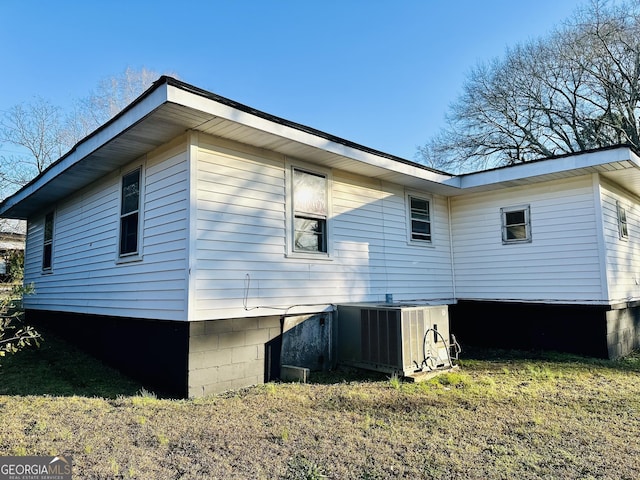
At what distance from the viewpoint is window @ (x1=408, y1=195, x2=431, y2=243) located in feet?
27.7

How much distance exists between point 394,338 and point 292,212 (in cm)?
233

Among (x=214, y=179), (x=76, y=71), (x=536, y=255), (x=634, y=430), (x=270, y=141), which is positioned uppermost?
(x=76, y=71)

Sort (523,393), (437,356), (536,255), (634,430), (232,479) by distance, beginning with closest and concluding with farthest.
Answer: (232,479)
(634,430)
(523,393)
(437,356)
(536,255)

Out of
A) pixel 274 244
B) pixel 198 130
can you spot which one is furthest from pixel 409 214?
pixel 198 130

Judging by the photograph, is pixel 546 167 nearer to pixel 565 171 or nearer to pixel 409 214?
pixel 565 171

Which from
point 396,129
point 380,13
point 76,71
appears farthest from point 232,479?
point 76,71

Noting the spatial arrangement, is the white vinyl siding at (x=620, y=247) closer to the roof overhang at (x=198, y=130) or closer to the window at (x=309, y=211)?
the roof overhang at (x=198, y=130)

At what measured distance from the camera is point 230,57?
555 inches

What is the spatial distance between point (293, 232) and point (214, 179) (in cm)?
146

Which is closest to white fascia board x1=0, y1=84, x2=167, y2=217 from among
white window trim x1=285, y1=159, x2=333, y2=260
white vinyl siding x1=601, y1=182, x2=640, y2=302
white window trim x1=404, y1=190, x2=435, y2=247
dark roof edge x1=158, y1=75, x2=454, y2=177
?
dark roof edge x1=158, y1=75, x2=454, y2=177

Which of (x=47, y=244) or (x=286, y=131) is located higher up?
(x=286, y=131)

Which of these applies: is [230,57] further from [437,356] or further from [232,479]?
[232,479]

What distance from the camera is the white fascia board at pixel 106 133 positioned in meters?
4.50

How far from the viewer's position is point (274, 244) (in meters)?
5.89
